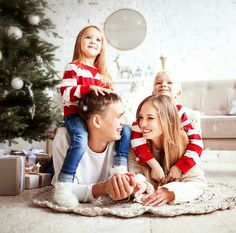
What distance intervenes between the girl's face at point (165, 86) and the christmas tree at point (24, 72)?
0.83 m

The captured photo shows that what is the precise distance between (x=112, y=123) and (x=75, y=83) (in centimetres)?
31

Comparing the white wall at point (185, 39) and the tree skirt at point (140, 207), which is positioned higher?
the white wall at point (185, 39)

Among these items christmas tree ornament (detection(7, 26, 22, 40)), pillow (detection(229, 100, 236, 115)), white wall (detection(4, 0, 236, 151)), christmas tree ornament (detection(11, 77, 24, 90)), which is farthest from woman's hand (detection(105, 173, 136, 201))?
white wall (detection(4, 0, 236, 151))

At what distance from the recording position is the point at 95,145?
1659 mm

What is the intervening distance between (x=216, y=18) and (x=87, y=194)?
3.75 metres

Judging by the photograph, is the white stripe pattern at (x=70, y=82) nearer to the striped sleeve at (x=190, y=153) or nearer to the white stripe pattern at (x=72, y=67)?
the white stripe pattern at (x=72, y=67)

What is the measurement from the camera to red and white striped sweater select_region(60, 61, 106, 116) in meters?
1.69

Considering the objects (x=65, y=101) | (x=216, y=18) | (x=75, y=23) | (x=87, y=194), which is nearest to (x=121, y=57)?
(x=75, y=23)

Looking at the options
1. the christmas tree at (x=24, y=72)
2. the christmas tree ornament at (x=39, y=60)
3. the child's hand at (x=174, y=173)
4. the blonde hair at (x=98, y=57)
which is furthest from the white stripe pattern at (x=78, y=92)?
the christmas tree ornament at (x=39, y=60)

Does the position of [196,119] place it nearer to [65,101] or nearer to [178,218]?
[65,101]

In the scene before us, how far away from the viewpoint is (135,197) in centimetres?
148

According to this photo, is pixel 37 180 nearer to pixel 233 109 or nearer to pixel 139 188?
pixel 139 188

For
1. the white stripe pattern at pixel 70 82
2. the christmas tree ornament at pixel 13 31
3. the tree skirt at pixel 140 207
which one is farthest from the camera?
the christmas tree ornament at pixel 13 31

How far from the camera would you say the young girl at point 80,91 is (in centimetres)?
153
